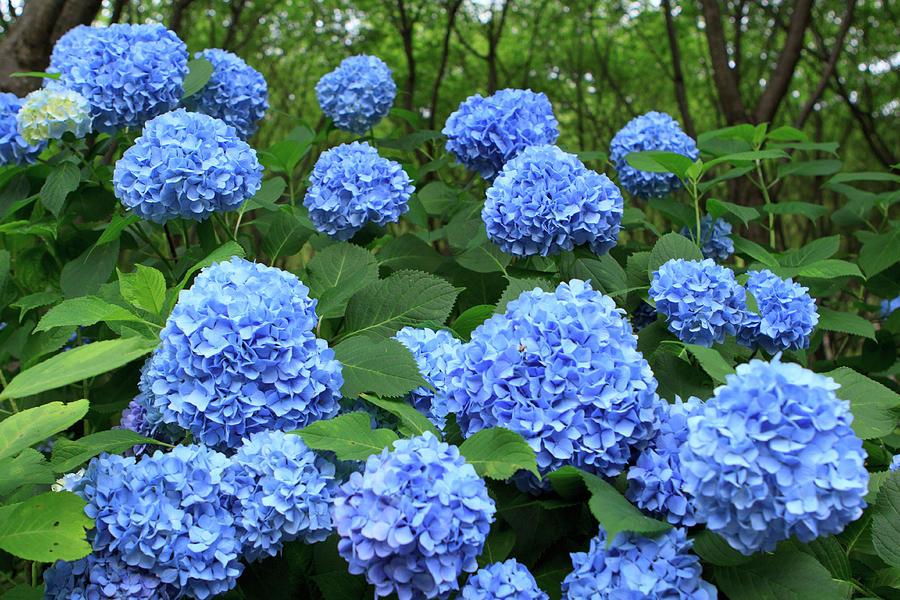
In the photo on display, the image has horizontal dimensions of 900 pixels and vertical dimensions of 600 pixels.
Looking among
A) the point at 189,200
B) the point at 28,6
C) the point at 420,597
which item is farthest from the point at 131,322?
the point at 28,6

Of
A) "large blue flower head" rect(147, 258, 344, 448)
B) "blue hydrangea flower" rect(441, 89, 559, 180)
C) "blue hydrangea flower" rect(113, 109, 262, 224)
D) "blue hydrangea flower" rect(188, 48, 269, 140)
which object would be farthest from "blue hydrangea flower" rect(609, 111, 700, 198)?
"large blue flower head" rect(147, 258, 344, 448)

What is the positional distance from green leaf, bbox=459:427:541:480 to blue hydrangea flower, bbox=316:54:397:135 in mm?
1982

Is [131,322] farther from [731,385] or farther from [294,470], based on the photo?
[731,385]

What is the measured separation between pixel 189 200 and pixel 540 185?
0.86 meters

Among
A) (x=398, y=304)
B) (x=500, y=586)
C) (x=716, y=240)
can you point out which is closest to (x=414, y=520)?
(x=500, y=586)

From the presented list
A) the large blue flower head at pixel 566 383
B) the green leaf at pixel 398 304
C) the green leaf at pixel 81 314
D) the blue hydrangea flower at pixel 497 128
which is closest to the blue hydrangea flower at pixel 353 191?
the blue hydrangea flower at pixel 497 128

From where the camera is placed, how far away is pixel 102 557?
4.08 ft

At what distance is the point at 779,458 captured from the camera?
Result: 3.11ft

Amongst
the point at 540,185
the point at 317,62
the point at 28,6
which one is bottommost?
the point at 317,62

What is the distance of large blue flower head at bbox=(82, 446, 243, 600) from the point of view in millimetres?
1185

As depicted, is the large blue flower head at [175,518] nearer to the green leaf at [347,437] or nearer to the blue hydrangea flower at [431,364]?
the green leaf at [347,437]

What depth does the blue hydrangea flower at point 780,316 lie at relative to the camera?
1.73 m

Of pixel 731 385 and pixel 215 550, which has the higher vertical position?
pixel 731 385

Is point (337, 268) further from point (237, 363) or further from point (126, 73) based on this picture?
point (126, 73)
